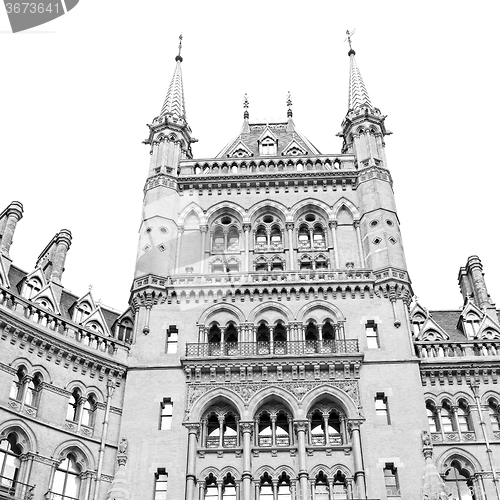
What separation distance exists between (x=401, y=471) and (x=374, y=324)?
317 inches

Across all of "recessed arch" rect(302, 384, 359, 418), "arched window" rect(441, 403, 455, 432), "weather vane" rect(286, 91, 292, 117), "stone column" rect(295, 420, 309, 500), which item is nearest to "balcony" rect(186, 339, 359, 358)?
"recessed arch" rect(302, 384, 359, 418)

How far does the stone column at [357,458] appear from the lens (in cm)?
3262

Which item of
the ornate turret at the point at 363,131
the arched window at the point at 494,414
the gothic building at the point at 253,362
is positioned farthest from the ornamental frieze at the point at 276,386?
the ornate turret at the point at 363,131

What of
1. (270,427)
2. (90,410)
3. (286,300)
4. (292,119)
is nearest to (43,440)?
(90,410)

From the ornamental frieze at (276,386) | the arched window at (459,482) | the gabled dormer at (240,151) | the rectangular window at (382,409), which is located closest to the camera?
the arched window at (459,482)

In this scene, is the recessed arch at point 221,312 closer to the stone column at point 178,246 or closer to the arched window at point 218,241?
the stone column at point 178,246

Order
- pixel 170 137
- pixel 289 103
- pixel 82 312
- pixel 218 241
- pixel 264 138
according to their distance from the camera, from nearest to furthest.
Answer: pixel 82 312 < pixel 218 241 < pixel 170 137 < pixel 264 138 < pixel 289 103

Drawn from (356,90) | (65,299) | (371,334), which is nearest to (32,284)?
(65,299)

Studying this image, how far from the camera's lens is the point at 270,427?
117 ft

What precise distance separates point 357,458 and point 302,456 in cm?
240

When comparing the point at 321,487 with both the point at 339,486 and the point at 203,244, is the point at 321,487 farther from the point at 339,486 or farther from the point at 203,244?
the point at 203,244

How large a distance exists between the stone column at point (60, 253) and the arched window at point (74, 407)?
7212 mm

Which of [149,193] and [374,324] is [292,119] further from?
[374,324]

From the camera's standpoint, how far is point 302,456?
3375 cm
